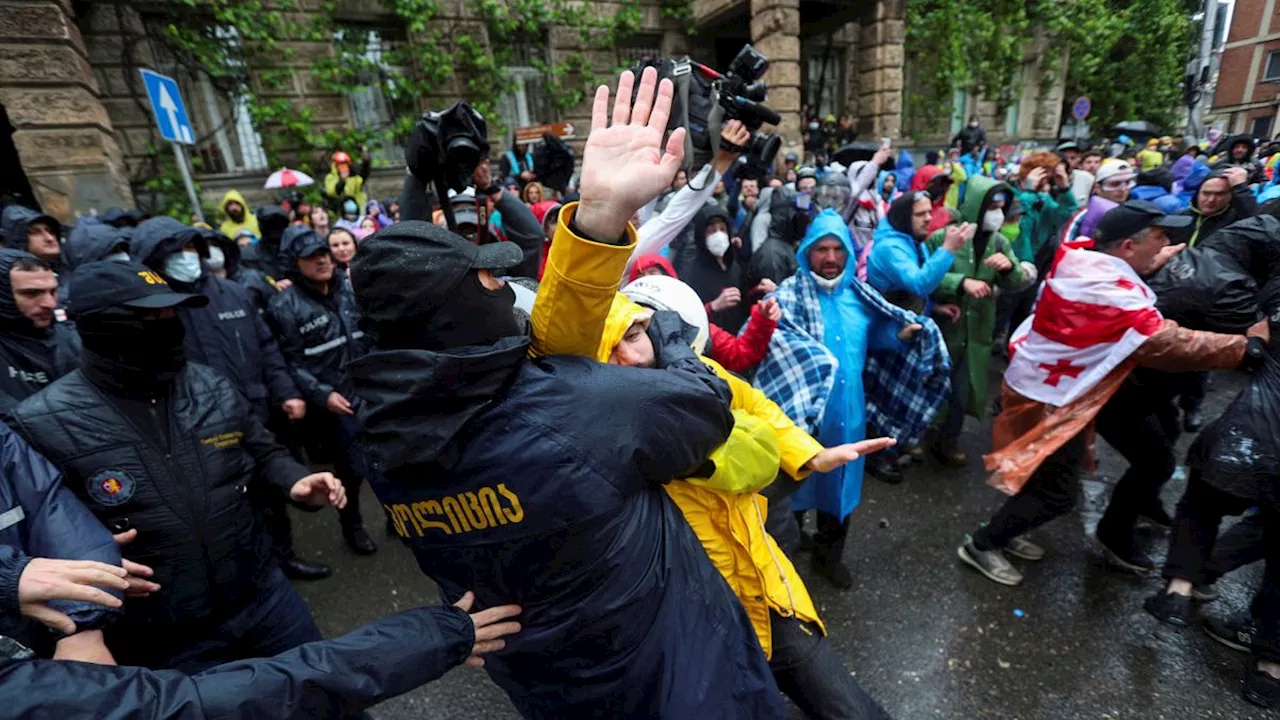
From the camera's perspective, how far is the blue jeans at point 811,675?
1.76m

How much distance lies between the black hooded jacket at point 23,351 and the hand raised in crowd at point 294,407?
0.95 metres

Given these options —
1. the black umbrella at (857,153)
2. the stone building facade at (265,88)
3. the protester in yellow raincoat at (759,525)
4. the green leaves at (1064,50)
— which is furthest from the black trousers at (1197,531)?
the green leaves at (1064,50)

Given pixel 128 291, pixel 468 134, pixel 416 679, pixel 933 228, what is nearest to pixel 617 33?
pixel 933 228

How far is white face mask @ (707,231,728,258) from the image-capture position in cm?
468

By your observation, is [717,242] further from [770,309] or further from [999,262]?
[770,309]

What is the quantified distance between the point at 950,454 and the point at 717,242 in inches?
91.1

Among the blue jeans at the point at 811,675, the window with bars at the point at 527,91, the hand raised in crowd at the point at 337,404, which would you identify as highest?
the window with bars at the point at 527,91

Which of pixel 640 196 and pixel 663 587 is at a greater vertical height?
pixel 640 196

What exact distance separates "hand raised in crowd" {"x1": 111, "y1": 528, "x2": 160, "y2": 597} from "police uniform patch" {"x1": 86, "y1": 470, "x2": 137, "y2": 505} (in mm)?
99

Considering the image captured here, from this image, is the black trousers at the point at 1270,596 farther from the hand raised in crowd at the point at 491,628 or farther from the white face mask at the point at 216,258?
the white face mask at the point at 216,258

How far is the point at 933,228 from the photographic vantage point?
14.8ft

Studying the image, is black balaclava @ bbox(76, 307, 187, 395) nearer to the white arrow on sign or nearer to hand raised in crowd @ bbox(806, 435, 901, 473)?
hand raised in crowd @ bbox(806, 435, 901, 473)

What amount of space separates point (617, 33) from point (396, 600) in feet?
38.7

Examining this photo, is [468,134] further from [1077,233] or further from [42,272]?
[1077,233]
